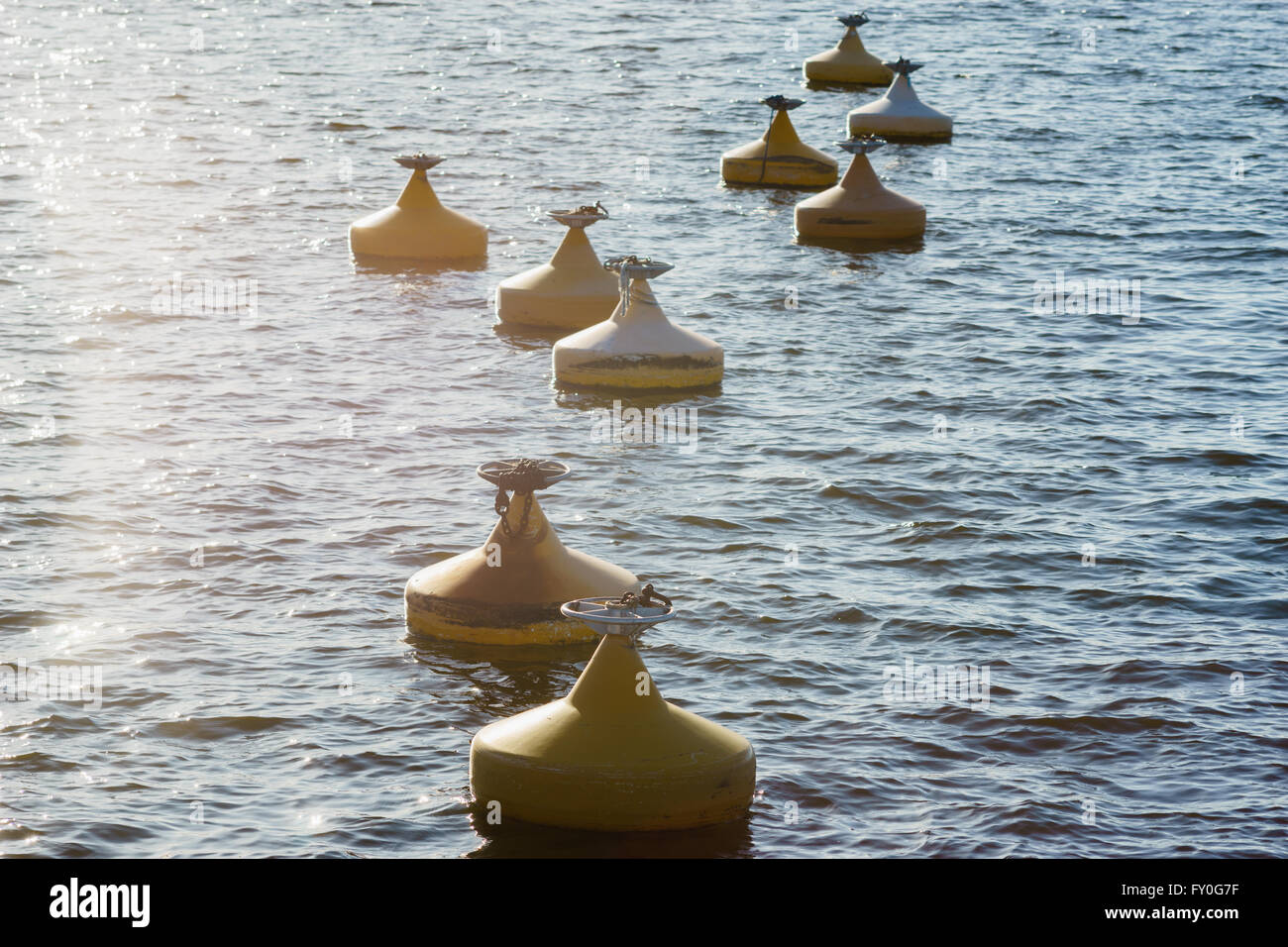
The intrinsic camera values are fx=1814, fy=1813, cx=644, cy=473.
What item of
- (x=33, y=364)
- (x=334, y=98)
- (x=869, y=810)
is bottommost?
(x=869, y=810)

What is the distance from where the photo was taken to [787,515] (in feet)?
52.1

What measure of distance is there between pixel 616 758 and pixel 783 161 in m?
23.2

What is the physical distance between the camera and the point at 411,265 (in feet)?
86.0

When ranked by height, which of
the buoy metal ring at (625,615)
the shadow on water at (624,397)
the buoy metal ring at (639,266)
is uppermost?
the buoy metal ring at (639,266)

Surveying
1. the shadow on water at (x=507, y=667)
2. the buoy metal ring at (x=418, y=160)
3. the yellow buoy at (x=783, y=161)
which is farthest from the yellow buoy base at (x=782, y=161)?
the shadow on water at (x=507, y=667)

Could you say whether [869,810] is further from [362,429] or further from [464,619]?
[362,429]

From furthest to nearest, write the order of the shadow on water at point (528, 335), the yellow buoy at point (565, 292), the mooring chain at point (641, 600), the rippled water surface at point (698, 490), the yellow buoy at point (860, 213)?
1. the yellow buoy at point (860, 213)
2. the yellow buoy at point (565, 292)
3. the shadow on water at point (528, 335)
4. the rippled water surface at point (698, 490)
5. the mooring chain at point (641, 600)

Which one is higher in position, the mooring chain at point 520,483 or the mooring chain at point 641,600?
the mooring chain at point 520,483

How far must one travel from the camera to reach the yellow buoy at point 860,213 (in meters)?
27.3

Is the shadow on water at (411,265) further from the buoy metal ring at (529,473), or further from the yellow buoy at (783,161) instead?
the buoy metal ring at (529,473)

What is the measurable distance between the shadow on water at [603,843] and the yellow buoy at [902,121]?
2755 centimetres

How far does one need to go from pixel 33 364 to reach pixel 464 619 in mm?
9955

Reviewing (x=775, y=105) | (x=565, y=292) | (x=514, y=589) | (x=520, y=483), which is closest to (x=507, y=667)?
(x=514, y=589)
